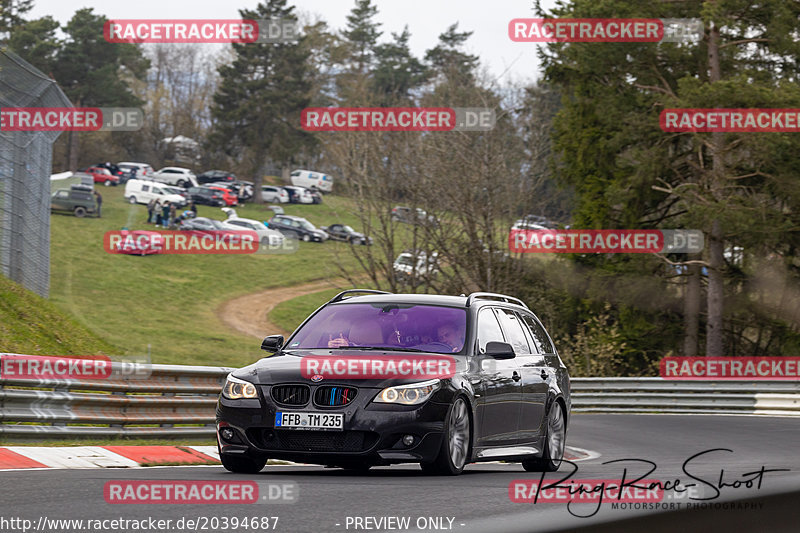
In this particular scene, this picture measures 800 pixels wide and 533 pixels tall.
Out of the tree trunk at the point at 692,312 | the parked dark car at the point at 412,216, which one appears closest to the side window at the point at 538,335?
the parked dark car at the point at 412,216

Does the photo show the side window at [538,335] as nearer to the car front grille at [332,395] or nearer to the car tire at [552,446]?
the car tire at [552,446]

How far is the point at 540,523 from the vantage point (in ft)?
11.1

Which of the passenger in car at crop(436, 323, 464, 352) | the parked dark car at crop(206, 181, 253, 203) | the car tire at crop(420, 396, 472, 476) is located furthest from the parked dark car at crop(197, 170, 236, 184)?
the car tire at crop(420, 396, 472, 476)

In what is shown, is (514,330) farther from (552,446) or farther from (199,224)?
(199,224)

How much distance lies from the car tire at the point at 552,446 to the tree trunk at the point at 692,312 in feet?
94.8

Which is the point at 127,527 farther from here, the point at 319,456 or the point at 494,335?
the point at 494,335

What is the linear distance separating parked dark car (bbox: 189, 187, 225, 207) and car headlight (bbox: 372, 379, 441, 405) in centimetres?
7863

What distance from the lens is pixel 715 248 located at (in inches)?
1495

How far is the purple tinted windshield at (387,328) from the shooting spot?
1038 centimetres

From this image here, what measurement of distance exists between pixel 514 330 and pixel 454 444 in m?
2.46

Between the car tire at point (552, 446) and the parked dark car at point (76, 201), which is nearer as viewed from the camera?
the car tire at point (552, 446)

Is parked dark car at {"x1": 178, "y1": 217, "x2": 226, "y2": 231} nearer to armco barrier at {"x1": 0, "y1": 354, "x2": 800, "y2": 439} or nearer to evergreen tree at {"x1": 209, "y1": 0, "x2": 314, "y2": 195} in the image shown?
evergreen tree at {"x1": 209, "y1": 0, "x2": 314, "y2": 195}

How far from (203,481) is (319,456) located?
1214 millimetres

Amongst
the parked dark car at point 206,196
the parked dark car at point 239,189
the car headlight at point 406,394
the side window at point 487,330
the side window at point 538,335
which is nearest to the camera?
the car headlight at point 406,394
